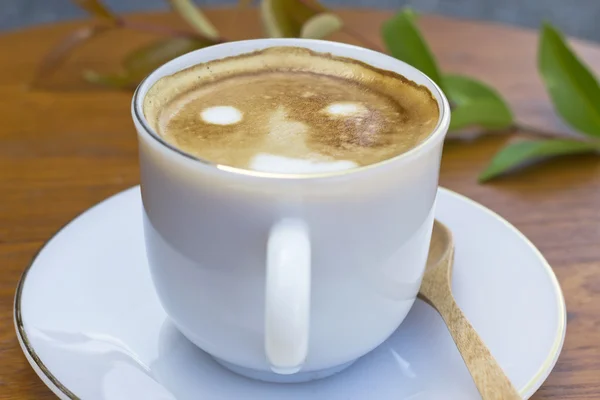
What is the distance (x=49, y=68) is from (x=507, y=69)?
706 mm

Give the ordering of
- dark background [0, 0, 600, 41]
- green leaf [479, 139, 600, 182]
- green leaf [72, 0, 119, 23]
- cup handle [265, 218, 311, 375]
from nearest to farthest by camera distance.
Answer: cup handle [265, 218, 311, 375] < green leaf [479, 139, 600, 182] < green leaf [72, 0, 119, 23] < dark background [0, 0, 600, 41]

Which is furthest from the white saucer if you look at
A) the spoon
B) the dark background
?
the dark background

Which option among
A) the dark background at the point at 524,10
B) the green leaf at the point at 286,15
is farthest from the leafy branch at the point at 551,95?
the dark background at the point at 524,10

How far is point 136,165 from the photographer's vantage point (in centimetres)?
88

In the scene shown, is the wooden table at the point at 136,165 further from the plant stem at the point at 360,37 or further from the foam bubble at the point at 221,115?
the foam bubble at the point at 221,115

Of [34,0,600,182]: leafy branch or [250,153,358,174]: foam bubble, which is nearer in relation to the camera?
[250,153,358,174]: foam bubble

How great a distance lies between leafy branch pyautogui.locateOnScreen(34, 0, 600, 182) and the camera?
90 centimetres

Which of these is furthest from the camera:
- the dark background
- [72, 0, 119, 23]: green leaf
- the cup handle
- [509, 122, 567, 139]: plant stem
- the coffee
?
the dark background

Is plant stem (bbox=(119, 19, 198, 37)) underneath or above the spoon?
underneath

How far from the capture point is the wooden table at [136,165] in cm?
62

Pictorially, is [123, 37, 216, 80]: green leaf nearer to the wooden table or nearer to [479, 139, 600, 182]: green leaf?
the wooden table

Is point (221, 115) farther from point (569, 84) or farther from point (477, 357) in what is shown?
point (569, 84)

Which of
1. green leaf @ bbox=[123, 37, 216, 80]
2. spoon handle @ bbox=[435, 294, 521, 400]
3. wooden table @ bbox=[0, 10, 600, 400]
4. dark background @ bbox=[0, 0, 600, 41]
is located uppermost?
spoon handle @ bbox=[435, 294, 521, 400]

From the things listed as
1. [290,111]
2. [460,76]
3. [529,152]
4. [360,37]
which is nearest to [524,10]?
[360,37]
